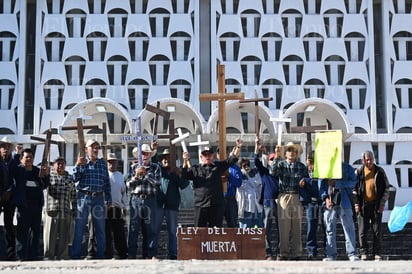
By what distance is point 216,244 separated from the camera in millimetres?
9156

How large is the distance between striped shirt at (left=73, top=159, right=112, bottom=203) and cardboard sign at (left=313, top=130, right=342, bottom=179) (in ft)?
11.1

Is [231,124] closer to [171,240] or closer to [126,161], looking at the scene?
[126,161]

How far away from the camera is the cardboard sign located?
10.6 meters

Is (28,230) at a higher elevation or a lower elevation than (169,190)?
lower

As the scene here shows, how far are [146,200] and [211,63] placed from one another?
2204 cm

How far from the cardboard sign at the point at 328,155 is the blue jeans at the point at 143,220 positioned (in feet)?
8.85

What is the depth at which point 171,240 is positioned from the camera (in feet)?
36.5

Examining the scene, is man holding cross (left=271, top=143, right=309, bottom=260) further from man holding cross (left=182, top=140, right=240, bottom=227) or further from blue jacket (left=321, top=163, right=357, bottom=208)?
man holding cross (left=182, top=140, right=240, bottom=227)

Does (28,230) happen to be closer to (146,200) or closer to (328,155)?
(146,200)

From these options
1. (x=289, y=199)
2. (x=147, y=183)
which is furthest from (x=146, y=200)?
(x=289, y=199)

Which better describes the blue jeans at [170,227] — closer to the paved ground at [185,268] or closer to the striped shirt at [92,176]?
the striped shirt at [92,176]

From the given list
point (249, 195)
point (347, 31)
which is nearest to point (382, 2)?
point (347, 31)

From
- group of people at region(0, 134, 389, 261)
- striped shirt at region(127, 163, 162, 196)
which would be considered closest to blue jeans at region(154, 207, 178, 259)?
group of people at region(0, 134, 389, 261)

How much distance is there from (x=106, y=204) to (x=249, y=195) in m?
2.88
